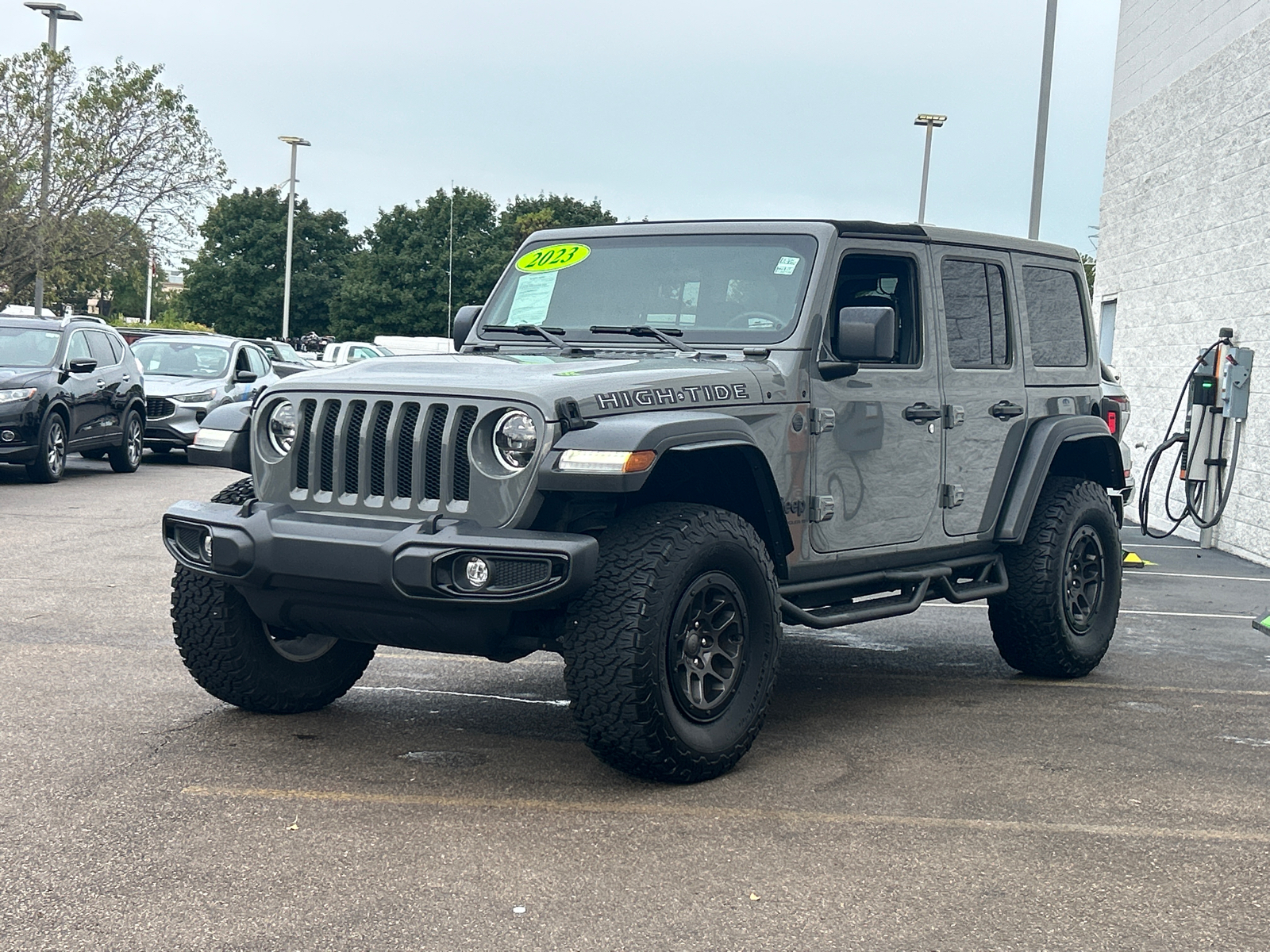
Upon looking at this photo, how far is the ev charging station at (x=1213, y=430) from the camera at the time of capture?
12.8 metres

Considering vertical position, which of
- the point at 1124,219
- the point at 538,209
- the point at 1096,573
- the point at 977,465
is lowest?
the point at 1096,573

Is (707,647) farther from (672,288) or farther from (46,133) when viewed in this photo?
(46,133)

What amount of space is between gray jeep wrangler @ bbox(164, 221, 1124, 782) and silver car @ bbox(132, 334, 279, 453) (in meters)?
13.3

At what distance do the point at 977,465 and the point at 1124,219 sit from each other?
1229cm

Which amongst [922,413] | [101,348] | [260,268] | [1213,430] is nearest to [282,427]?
[922,413]

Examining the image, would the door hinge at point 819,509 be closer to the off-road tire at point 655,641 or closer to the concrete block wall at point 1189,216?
the off-road tire at point 655,641

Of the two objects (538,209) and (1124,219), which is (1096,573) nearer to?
(1124,219)

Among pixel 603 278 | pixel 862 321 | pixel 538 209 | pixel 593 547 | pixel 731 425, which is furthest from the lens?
pixel 538 209

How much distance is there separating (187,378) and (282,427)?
15472 millimetres

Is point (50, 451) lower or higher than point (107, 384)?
lower

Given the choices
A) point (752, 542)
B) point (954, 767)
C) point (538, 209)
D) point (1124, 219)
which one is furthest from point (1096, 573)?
point (538, 209)

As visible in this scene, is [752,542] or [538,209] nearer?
[752,542]

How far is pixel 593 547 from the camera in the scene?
4.65 metres

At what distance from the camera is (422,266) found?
70.8 meters
